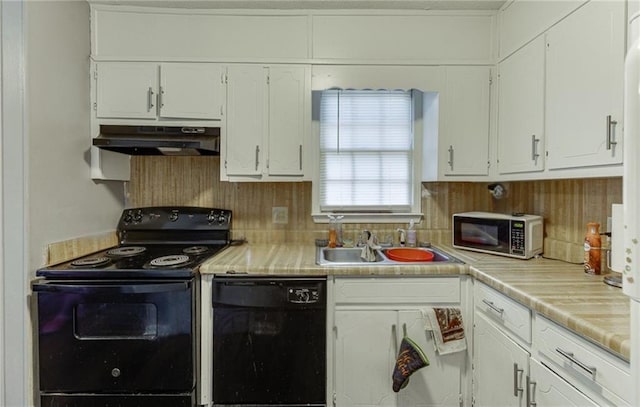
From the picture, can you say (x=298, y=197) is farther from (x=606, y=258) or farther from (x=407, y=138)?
(x=606, y=258)

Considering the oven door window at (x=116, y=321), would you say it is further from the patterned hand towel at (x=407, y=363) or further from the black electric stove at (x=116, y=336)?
the patterned hand towel at (x=407, y=363)

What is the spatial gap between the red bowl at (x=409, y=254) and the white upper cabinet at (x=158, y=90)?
143cm

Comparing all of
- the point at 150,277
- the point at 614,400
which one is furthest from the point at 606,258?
the point at 150,277

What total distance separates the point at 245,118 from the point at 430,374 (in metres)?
1.82

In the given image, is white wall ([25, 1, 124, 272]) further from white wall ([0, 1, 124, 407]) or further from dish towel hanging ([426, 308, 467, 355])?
dish towel hanging ([426, 308, 467, 355])

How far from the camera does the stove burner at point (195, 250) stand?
198cm

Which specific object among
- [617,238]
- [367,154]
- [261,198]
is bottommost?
[617,238]

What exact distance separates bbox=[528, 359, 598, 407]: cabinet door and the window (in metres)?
1.30

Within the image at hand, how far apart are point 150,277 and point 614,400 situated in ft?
5.88

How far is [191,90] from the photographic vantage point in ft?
6.49

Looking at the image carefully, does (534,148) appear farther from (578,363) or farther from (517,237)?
(578,363)

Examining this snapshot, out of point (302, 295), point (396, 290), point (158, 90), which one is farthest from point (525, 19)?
point (158, 90)

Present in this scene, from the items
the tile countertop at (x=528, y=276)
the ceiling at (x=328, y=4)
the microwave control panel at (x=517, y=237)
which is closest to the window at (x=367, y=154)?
the tile countertop at (x=528, y=276)

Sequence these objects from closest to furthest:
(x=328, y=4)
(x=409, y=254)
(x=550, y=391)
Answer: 1. (x=550, y=391)
2. (x=328, y=4)
3. (x=409, y=254)
